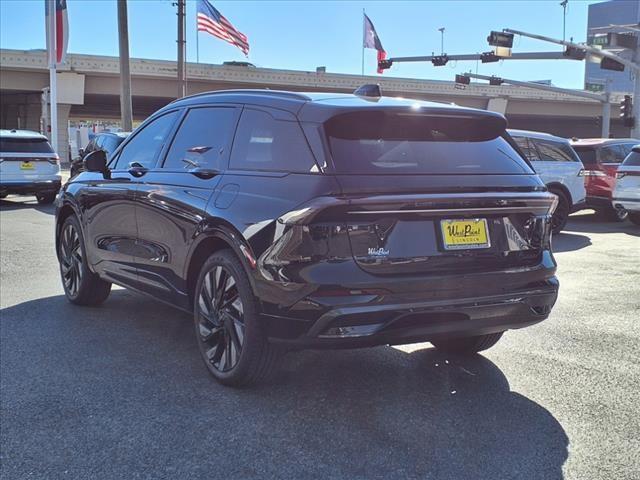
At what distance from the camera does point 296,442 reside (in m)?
3.29

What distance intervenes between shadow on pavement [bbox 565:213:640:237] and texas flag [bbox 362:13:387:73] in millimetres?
26835

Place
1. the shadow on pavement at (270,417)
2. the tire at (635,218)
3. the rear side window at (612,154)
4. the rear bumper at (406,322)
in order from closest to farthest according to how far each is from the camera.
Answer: the shadow on pavement at (270,417), the rear bumper at (406,322), the tire at (635,218), the rear side window at (612,154)

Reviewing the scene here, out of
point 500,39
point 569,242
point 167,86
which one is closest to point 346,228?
point 569,242

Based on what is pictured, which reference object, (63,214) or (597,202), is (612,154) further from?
(63,214)

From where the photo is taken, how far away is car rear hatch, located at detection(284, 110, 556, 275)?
133 inches

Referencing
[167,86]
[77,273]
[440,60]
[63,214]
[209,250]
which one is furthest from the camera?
[167,86]

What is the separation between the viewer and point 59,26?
23.2 m

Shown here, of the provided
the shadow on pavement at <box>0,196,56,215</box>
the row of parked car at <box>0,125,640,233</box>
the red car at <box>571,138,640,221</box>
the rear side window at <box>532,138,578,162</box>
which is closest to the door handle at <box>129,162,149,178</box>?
the row of parked car at <box>0,125,640,233</box>

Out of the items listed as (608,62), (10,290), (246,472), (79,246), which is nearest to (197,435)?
(246,472)

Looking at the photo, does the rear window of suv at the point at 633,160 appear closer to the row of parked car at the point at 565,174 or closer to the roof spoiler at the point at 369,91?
the row of parked car at the point at 565,174

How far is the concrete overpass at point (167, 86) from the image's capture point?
43.1 meters

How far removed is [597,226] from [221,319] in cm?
1150

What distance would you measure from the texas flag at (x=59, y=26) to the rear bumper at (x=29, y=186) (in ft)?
29.3

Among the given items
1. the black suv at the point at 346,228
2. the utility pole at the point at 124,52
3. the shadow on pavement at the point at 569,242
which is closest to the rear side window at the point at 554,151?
the shadow on pavement at the point at 569,242
